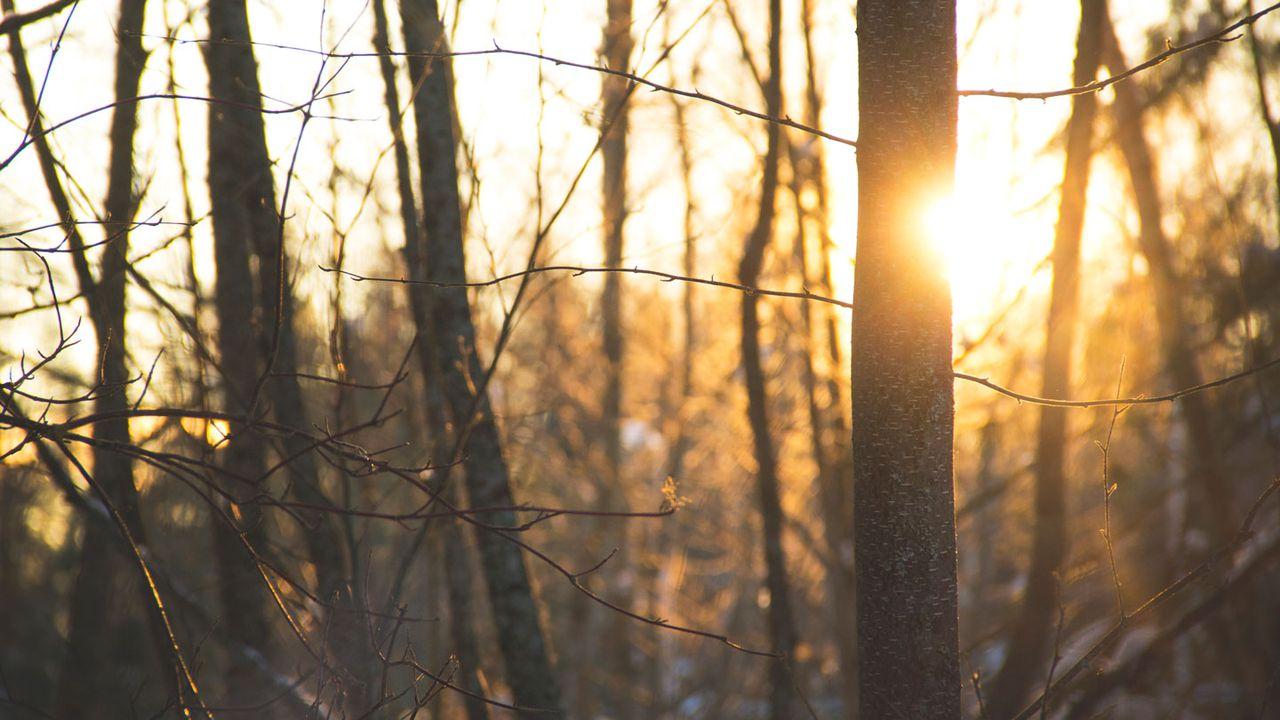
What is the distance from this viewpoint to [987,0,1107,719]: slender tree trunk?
456 centimetres

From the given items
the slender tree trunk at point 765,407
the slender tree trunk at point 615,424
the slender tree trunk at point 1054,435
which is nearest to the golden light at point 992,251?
the slender tree trunk at point 1054,435

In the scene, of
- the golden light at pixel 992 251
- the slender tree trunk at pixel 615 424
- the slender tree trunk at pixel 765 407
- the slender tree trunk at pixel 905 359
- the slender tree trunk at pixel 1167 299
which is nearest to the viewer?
the slender tree trunk at pixel 905 359

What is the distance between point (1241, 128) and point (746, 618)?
996 centimetres

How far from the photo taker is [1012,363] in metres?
8.23

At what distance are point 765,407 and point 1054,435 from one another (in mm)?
2299

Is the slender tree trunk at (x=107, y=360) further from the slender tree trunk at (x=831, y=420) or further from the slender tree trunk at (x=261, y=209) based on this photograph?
the slender tree trunk at (x=831, y=420)

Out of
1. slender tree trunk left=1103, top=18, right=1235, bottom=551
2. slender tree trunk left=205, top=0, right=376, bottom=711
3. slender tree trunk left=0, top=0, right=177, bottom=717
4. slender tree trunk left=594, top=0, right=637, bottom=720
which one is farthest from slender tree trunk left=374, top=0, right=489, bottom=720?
slender tree trunk left=594, top=0, right=637, bottom=720

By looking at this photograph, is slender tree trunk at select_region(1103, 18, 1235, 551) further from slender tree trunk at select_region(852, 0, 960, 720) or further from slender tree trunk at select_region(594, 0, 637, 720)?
slender tree trunk at select_region(594, 0, 637, 720)

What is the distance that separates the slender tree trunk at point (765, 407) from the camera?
6422 millimetres

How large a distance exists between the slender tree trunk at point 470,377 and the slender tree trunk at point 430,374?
0.48ft

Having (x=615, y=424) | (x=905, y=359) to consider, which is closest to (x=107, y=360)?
(x=905, y=359)

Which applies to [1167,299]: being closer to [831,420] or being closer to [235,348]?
[831,420]

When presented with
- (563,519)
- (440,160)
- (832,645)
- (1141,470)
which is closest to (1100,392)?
(1141,470)

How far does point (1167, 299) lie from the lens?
21.1ft
